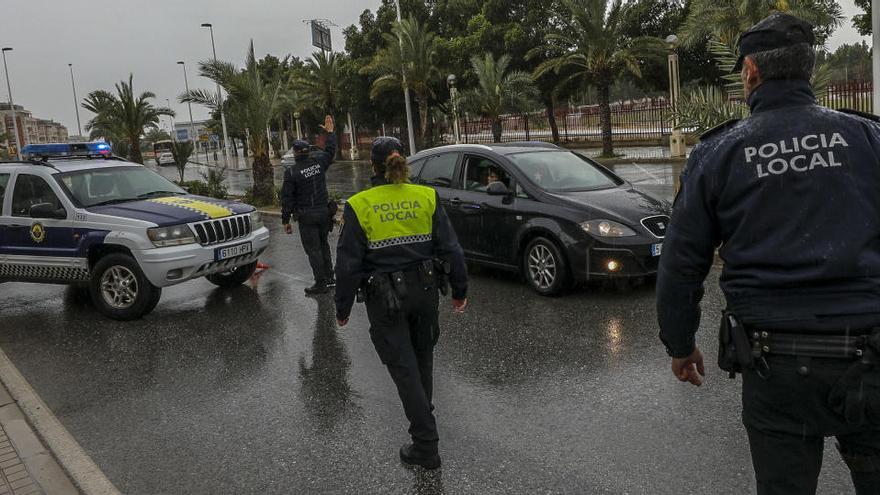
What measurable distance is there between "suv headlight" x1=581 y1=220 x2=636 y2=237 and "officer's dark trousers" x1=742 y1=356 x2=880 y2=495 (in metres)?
4.96

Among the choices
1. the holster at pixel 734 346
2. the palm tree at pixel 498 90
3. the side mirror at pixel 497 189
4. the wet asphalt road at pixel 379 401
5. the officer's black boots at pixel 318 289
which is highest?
the palm tree at pixel 498 90

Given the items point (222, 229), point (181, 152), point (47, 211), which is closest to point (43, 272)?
point (47, 211)

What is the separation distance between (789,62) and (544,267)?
17.6ft

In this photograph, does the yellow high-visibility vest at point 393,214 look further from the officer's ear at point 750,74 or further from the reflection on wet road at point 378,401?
the officer's ear at point 750,74

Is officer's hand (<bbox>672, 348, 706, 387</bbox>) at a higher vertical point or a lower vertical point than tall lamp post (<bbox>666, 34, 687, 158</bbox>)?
lower

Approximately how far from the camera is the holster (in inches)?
90.3

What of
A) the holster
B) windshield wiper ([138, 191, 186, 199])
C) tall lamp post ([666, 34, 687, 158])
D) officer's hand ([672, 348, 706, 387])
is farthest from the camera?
tall lamp post ([666, 34, 687, 158])

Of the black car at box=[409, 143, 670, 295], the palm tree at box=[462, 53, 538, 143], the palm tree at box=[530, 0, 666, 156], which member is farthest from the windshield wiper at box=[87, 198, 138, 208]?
the palm tree at box=[462, 53, 538, 143]

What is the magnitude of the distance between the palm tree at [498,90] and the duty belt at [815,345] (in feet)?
89.3

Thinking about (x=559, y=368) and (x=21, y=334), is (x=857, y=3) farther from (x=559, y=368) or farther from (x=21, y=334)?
(x=21, y=334)

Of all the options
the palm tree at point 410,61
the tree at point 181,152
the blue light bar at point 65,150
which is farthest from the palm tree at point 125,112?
the blue light bar at point 65,150

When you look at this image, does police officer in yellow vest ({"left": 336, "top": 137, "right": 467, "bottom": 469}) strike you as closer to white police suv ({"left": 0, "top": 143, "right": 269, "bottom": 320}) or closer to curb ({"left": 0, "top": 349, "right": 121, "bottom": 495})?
curb ({"left": 0, "top": 349, "right": 121, "bottom": 495})

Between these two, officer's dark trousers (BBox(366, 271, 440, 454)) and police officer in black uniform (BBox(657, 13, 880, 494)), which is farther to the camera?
officer's dark trousers (BBox(366, 271, 440, 454))

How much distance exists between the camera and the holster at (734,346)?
229cm
